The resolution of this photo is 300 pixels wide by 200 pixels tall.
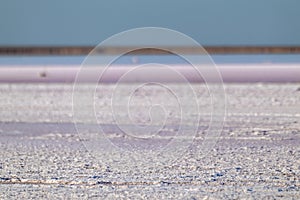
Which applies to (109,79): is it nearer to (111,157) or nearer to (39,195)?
(111,157)

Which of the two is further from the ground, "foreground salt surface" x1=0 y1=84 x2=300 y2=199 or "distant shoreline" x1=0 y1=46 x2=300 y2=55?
"distant shoreline" x1=0 y1=46 x2=300 y2=55

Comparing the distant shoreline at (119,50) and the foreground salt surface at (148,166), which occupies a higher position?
the distant shoreline at (119,50)

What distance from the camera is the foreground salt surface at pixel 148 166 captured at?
189 inches

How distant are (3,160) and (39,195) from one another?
5.10 feet

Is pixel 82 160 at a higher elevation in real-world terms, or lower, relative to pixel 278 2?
lower

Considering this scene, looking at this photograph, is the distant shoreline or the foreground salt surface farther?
the distant shoreline

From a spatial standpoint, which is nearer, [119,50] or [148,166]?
[148,166]

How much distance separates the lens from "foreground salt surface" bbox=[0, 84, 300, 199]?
15.7 feet

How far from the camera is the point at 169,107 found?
10.7m

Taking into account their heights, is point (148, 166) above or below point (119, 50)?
below

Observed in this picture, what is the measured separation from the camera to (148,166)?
5.80m

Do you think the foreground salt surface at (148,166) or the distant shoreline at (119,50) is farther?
the distant shoreline at (119,50)

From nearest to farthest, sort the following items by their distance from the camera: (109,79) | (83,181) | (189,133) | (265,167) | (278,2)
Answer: (83,181)
(265,167)
(189,133)
(109,79)
(278,2)

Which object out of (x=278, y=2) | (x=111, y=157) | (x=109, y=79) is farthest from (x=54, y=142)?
(x=278, y=2)
